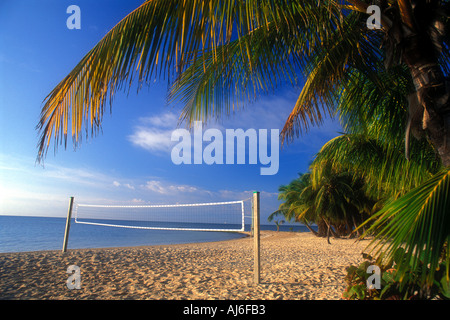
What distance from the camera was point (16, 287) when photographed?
145 inches

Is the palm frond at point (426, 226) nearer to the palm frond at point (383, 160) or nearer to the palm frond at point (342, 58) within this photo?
the palm frond at point (342, 58)

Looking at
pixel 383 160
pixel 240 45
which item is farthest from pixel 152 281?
pixel 383 160

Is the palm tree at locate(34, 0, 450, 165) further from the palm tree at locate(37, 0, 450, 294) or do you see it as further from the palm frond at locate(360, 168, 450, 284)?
the palm frond at locate(360, 168, 450, 284)

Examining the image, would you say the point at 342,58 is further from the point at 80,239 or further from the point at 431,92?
the point at 80,239

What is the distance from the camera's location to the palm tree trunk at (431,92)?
1.79 m

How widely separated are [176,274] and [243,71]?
4043 mm

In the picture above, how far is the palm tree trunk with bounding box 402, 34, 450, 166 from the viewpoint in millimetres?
1794

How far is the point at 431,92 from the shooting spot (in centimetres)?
184

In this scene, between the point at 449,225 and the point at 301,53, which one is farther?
the point at 301,53

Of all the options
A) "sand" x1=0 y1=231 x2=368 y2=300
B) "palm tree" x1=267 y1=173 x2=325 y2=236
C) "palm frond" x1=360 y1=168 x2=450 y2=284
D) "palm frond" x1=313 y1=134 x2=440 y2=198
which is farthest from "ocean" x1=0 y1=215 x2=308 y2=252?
"palm frond" x1=360 y1=168 x2=450 y2=284

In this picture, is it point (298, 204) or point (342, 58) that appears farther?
point (298, 204)
